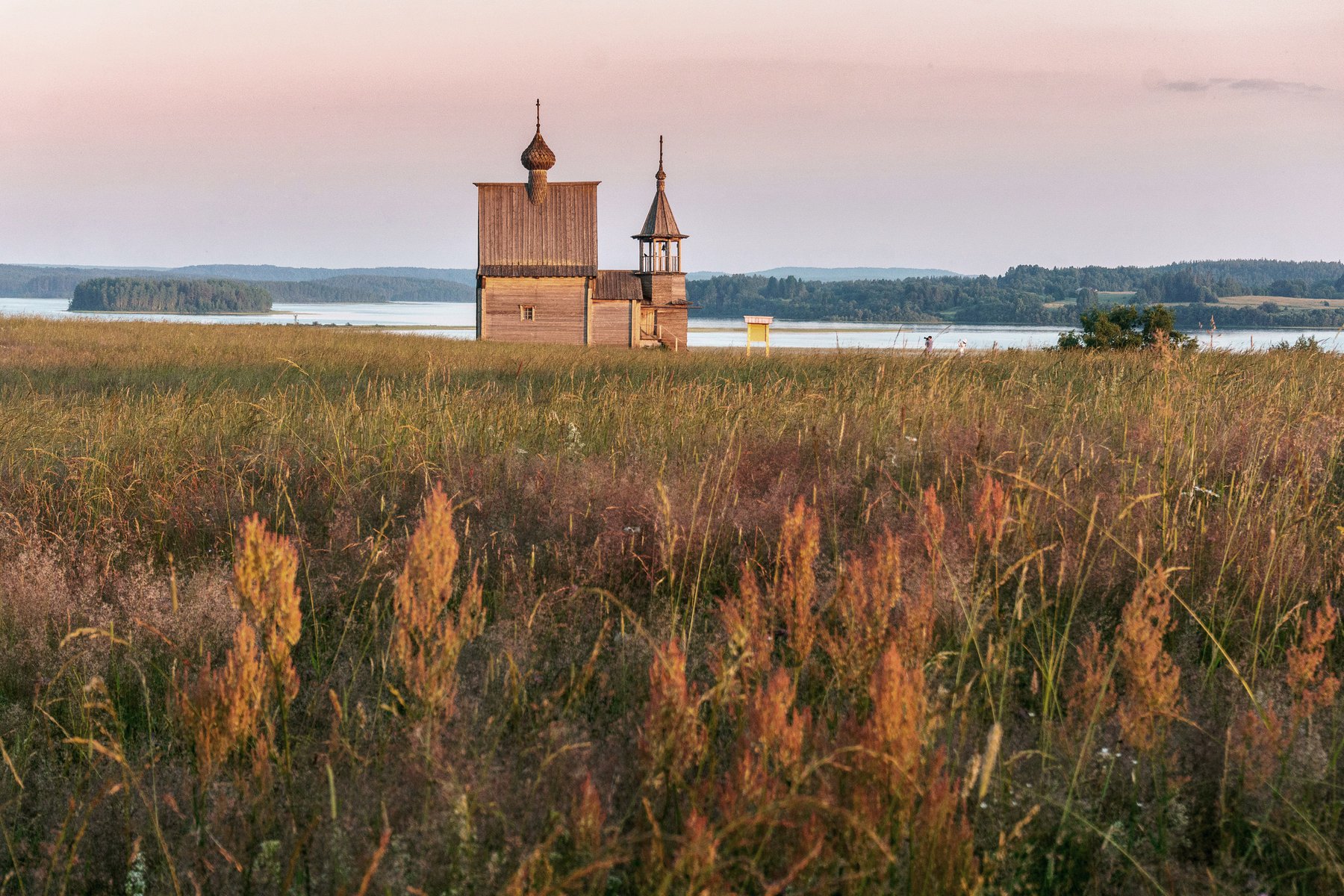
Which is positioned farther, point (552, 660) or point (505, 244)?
point (505, 244)

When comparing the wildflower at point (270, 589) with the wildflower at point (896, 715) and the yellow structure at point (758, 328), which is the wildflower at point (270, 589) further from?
the yellow structure at point (758, 328)

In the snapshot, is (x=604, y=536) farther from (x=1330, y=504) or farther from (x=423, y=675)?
(x=1330, y=504)

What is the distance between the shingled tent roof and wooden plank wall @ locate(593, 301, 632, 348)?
391 cm

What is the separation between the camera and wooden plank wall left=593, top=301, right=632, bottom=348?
1452 inches

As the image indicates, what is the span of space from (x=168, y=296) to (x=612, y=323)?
154 metres

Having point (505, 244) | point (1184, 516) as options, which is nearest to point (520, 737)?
point (1184, 516)

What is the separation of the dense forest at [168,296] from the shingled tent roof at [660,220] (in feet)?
448

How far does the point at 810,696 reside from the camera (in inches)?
105

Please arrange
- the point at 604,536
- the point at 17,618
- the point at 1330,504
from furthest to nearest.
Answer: the point at 1330,504 → the point at 604,536 → the point at 17,618

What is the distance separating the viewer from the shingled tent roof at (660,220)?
38562mm

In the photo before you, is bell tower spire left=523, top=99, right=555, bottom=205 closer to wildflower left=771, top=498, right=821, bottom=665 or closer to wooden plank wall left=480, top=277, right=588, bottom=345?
wooden plank wall left=480, top=277, right=588, bottom=345

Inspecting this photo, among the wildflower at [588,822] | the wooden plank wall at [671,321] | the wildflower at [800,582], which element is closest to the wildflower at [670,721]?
the wildflower at [588,822]

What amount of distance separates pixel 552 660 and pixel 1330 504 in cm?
379

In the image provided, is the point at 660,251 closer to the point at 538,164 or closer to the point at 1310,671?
the point at 538,164
